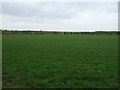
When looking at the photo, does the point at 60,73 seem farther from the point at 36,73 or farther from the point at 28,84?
the point at 28,84

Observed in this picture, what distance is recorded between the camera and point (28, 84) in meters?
7.01

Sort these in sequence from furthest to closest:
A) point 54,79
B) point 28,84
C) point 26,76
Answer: point 26,76
point 54,79
point 28,84

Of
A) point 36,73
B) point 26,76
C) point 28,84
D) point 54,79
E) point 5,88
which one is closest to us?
point 5,88

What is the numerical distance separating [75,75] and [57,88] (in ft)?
6.39

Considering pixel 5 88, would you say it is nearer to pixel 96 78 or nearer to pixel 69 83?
pixel 69 83

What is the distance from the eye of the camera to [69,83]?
7.11 m

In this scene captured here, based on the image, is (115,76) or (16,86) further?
(115,76)

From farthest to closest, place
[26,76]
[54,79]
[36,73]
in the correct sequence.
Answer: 1. [36,73]
2. [26,76]
3. [54,79]

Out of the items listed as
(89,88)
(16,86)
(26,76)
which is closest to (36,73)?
(26,76)

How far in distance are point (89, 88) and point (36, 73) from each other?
9.56 ft

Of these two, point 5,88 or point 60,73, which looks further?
point 60,73

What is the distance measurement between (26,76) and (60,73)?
1.42 m

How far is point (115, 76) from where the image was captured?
27.2ft

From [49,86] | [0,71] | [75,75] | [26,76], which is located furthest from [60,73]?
[0,71]
